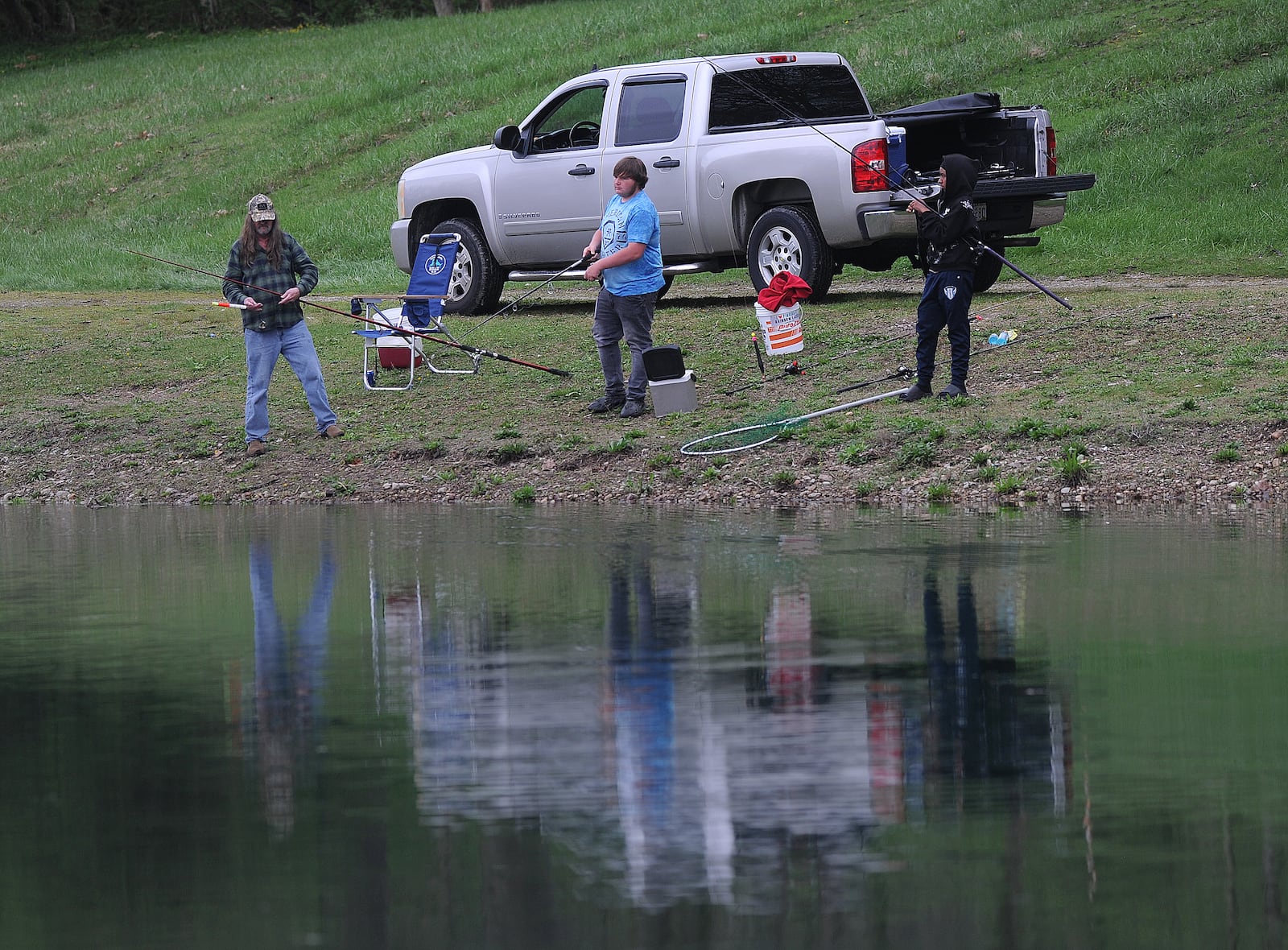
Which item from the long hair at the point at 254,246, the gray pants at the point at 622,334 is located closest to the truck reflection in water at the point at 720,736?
the gray pants at the point at 622,334

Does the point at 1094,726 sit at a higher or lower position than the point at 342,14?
lower

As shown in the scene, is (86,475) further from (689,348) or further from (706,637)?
(706,637)

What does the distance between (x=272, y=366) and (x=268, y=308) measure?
1.36ft

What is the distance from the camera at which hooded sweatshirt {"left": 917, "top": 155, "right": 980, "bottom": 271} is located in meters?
12.3

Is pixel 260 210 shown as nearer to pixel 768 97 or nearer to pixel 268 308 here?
pixel 268 308

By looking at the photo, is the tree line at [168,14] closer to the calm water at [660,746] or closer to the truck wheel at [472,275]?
the truck wheel at [472,275]

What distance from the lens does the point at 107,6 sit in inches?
2459

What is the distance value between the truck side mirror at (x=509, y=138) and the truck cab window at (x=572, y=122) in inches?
6.1

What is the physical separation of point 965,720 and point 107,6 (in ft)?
203

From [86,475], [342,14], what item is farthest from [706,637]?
[342,14]

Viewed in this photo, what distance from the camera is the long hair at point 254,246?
1296cm

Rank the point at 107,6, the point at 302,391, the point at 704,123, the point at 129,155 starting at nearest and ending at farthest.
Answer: the point at 302,391
the point at 704,123
the point at 129,155
the point at 107,6

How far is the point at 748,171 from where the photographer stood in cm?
1620

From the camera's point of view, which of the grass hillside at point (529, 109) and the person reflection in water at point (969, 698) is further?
the grass hillside at point (529, 109)
